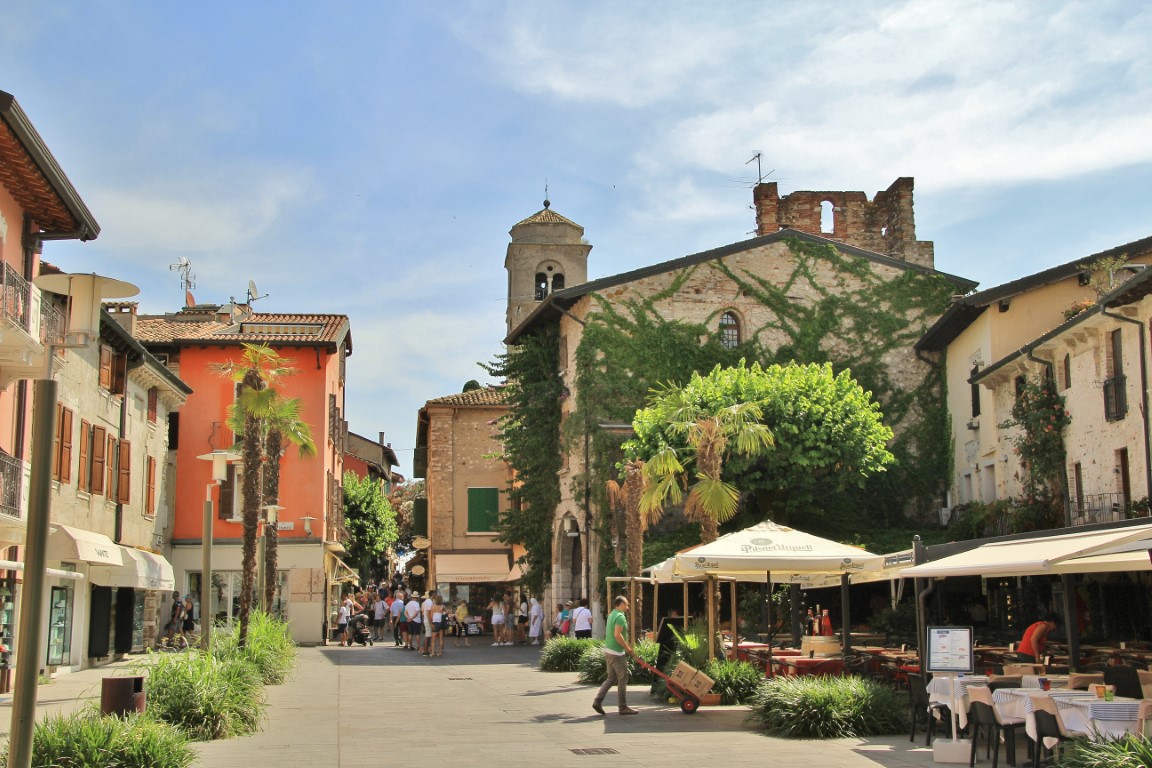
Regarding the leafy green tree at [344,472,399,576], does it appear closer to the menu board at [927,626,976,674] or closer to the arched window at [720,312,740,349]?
the arched window at [720,312,740,349]

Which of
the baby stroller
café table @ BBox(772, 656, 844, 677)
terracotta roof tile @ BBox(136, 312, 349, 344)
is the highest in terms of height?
terracotta roof tile @ BBox(136, 312, 349, 344)

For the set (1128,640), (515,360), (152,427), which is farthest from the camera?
(515,360)

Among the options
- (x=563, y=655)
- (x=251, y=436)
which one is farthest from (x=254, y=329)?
(x=563, y=655)

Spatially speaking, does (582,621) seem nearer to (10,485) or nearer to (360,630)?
(360,630)

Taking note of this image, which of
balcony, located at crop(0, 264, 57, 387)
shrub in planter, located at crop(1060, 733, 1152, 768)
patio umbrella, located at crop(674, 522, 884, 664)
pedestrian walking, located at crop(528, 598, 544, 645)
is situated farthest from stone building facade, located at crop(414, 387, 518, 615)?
shrub in planter, located at crop(1060, 733, 1152, 768)

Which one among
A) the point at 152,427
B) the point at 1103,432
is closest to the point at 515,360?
the point at 152,427

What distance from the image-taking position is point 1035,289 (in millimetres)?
28203

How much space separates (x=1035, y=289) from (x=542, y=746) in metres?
19.7

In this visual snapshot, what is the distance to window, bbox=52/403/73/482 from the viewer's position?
22.9 metres

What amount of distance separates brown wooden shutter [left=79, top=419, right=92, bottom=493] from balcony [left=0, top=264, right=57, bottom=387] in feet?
17.6

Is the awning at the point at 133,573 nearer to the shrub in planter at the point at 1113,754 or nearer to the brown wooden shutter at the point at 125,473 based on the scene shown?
the brown wooden shutter at the point at 125,473

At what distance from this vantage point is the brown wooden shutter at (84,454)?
81.1ft

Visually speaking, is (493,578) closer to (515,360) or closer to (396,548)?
(515,360)

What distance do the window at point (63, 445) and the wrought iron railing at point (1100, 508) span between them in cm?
1930
